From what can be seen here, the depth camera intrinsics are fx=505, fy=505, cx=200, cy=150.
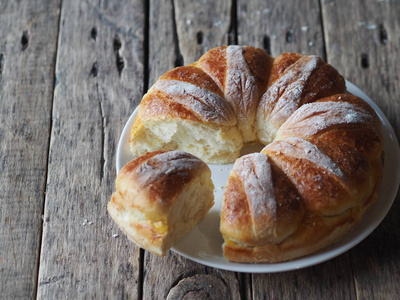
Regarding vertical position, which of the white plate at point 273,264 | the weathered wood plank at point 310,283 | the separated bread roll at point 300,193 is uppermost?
the separated bread roll at point 300,193

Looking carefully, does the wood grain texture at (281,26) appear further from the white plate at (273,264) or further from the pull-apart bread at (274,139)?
the white plate at (273,264)

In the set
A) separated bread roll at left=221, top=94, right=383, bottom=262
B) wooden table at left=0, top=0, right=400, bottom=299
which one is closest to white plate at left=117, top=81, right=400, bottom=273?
separated bread roll at left=221, top=94, right=383, bottom=262

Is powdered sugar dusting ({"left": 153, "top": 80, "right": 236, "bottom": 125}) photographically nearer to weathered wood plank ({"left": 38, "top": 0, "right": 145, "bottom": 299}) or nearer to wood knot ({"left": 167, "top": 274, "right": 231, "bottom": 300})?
weathered wood plank ({"left": 38, "top": 0, "right": 145, "bottom": 299})

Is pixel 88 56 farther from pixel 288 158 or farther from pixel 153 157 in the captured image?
pixel 288 158

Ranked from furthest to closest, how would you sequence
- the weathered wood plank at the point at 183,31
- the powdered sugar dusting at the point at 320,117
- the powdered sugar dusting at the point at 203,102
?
the weathered wood plank at the point at 183,31, the powdered sugar dusting at the point at 203,102, the powdered sugar dusting at the point at 320,117

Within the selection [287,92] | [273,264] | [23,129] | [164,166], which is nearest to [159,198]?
[164,166]

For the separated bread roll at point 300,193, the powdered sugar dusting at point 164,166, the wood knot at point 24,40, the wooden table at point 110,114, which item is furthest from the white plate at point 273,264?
the wood knot at point 24,40

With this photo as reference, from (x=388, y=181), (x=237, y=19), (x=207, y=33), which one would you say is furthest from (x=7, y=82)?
(x=388, y=181)
